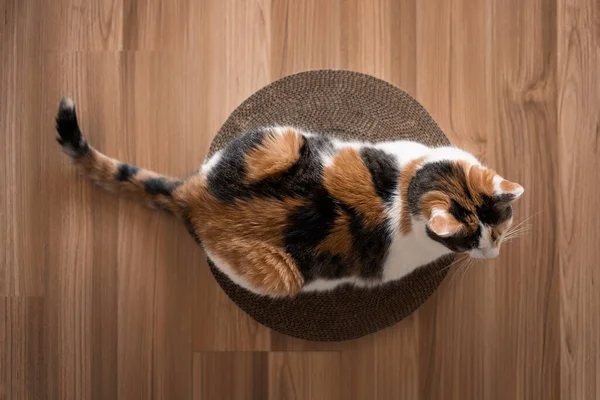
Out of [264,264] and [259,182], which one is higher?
[259,182]

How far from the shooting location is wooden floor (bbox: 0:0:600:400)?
1.40 m

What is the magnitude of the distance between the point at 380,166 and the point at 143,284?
80 centimetres

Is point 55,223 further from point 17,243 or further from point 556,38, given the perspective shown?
point 556,38

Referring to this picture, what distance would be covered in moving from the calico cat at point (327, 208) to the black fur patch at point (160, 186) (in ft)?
0.17

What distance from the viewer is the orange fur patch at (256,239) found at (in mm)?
1072

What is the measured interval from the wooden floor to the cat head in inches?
14.4

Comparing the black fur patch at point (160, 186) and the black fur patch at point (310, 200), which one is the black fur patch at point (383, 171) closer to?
the black fur patch at point (310, 200)

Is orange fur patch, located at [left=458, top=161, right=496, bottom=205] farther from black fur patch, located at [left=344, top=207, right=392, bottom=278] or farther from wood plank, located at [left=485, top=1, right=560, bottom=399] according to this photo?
wood plank, located at [left=485, top=1, right=560, bottom=399]

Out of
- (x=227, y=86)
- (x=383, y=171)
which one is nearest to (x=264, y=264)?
(x=383, y=171)

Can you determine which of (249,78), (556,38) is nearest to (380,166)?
(249,78)

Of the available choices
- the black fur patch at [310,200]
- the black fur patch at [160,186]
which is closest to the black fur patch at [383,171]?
the black fur patch at [310,200]

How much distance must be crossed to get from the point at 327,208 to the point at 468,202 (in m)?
0.31

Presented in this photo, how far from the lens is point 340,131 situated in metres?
1.37

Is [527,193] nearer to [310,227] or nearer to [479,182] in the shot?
[479,182]
